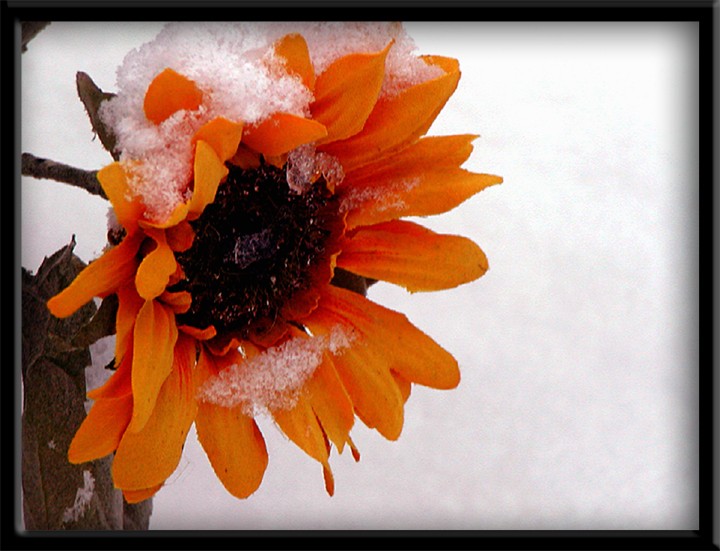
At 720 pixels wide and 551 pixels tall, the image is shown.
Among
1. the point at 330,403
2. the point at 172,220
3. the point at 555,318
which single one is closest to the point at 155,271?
the point at 172,220

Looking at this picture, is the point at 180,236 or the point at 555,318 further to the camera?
the point at 555,318

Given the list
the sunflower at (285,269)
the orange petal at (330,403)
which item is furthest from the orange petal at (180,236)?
the orange petal at (330,403)

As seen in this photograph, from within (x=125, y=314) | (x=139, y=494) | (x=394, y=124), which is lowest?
(x=139, y=494)

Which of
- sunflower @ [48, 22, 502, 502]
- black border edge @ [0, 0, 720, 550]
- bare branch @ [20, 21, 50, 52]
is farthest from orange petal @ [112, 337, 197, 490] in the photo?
bare branch @ [20, 21, 50, 52]

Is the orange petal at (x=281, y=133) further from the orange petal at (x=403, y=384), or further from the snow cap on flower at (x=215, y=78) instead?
the orange petal at (x=403, y=384)

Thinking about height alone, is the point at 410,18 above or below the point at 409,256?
above

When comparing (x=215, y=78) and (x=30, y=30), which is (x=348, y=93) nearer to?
(x=215, y=78)

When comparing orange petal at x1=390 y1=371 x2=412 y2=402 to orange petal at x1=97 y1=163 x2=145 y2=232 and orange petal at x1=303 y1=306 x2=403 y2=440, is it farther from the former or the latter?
orange petal at x1=97 y1=163 x2=145 y2=232
